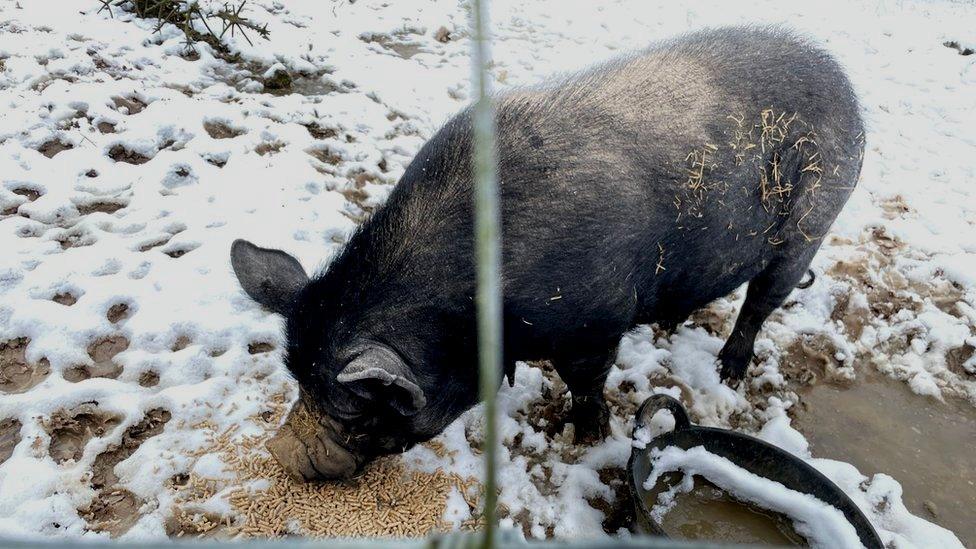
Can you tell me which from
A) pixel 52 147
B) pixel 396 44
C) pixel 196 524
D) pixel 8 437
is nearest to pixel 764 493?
pixel 196 524

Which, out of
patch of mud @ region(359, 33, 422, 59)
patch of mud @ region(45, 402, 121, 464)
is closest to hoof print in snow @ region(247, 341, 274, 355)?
patch of mud @ region(45, 402, 121, 464)

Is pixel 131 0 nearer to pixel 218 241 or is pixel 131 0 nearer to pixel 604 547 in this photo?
pixel 218 241

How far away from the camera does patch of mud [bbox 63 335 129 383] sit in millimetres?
3383

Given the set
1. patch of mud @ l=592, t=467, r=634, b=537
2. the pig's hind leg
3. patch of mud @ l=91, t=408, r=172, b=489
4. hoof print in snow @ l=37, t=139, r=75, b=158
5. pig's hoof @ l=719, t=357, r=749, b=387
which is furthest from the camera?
hoof print in snow @ l=37, t=139, r=75, b=158

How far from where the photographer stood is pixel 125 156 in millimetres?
4855

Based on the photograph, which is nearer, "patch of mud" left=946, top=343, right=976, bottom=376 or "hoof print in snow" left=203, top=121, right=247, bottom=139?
"patch of mud" left=946, top=343, right=976, bottom=376

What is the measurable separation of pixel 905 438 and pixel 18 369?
492 cm

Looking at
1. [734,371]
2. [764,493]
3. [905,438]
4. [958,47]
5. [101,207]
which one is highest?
[958,47]

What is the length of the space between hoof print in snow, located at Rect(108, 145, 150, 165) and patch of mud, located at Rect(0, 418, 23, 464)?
2.34m

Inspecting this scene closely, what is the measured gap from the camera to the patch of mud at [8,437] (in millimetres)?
2977

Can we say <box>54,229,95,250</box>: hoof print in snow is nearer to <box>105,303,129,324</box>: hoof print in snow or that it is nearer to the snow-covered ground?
the snow-covered ground

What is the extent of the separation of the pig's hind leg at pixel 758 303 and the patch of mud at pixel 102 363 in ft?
11.5

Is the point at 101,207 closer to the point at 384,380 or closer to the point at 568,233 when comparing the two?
the point at 384,380

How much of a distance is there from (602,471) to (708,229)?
1.36m
